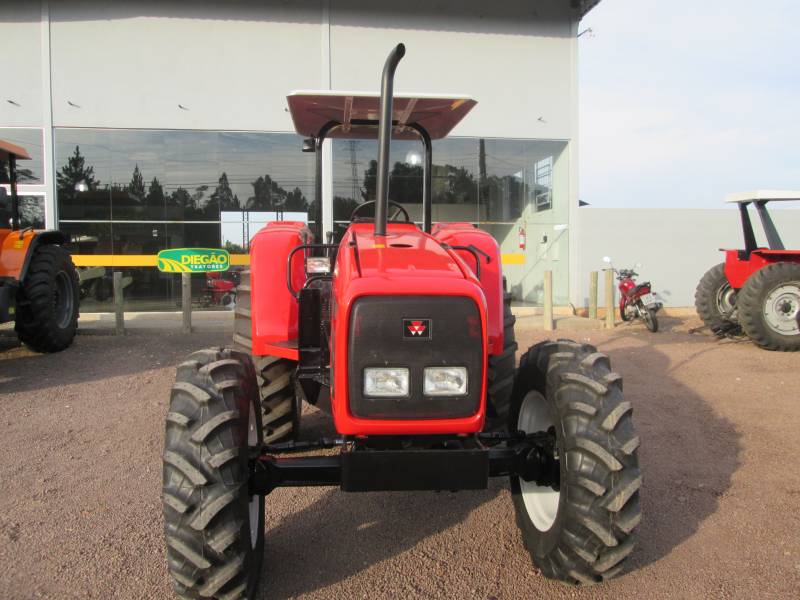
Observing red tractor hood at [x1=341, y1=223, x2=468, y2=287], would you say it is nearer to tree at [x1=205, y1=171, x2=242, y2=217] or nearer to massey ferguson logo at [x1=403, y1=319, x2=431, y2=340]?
massey ferguson logo at [x1=403, y1=319, x2=431, y2=340]

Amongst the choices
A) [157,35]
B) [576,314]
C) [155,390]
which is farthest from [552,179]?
[155,390]

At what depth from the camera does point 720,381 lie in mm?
7137

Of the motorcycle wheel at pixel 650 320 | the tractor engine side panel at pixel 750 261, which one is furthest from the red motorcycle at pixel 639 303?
the tractor engine side panel at pixel 750 261

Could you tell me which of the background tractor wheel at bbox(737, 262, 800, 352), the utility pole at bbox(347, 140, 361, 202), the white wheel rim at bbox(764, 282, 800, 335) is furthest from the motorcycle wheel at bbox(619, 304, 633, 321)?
the utility pole at bbox(347, 140, 361, 202)

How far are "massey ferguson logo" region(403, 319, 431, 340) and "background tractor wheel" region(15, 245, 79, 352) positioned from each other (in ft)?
22.2

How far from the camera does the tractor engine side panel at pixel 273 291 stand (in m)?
4.10

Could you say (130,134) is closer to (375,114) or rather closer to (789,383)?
(375,114)

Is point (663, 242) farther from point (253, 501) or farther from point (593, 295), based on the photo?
point (253, 501)

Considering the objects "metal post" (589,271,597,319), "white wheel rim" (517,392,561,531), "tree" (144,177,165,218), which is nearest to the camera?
"white wheel rim" (517,392,561,531)

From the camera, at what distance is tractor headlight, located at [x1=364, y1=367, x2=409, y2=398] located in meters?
2.63

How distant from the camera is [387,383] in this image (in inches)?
104

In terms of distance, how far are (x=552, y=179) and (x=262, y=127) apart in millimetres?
5792

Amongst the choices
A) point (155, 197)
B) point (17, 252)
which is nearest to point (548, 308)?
point (155, 197)

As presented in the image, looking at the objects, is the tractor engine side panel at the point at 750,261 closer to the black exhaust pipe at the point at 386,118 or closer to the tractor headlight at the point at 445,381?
the tractor headlight at the point at 445,381
